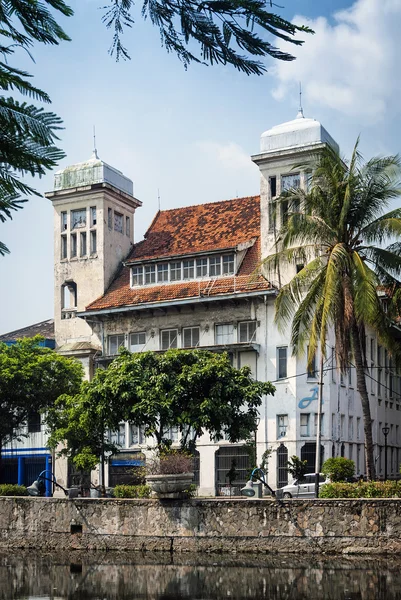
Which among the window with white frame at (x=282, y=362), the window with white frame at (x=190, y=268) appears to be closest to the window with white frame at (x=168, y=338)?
the window with white frame at (x=190, y=268)

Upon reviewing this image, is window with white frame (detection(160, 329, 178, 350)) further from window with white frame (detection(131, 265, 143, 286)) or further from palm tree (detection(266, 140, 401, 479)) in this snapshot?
palm tree (detection(266, 140, 401, 479))

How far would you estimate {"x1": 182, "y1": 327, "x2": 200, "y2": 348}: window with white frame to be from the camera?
47.1m

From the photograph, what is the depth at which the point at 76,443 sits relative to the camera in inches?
1491

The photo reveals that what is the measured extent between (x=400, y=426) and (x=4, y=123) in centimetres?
5799

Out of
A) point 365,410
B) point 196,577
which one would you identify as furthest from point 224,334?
point 196,577

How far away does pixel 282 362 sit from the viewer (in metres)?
45.1

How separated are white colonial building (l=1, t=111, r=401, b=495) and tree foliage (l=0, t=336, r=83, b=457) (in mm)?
5307

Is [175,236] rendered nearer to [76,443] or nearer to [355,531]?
[76,443]

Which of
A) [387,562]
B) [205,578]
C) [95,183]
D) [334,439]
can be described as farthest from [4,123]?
[95,183]

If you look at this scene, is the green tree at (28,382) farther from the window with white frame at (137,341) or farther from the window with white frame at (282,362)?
the window with white frame at (282,362)

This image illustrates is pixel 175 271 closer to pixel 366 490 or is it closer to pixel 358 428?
pixel 358 428

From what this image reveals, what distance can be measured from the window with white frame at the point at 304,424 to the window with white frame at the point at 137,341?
9.74 meters

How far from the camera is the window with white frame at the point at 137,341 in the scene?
159 ft

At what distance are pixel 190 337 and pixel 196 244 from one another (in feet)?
17.2
